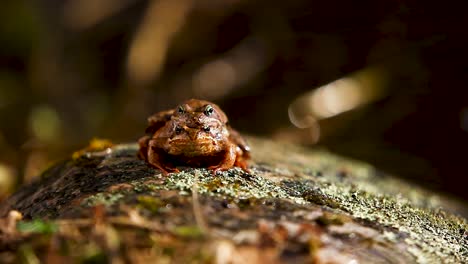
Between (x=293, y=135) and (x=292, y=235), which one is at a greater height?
(x=292, y=235)

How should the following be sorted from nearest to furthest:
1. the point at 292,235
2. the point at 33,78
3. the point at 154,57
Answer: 1. the point at 292,235
2. the point at 154,57
3. the point at 33,78

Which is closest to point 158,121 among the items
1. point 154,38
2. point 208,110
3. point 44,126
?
point 208,110

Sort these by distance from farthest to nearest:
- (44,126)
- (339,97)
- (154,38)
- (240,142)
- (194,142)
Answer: (154,38) → (339,97) → (44,126) → (240,142) → (194,142)

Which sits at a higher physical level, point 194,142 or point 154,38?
point 154,38

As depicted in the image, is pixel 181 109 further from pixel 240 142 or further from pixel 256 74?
pixel 256 74

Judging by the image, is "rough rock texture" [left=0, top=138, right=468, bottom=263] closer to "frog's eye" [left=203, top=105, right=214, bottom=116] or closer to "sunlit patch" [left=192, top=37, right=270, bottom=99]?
"frog's eye" [left=203, top=105, right=214, bottom=116]

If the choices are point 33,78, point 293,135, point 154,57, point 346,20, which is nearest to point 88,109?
point 33,78

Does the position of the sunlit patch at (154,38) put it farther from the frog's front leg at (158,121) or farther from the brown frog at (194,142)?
the brown frog at (194,142)

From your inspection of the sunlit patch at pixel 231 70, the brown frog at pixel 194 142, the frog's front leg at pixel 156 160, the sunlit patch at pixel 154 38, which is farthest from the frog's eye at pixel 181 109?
the sunlit patch at pixel 231 70

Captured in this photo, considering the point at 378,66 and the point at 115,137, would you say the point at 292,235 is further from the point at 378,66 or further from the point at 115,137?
the point at 378,66
